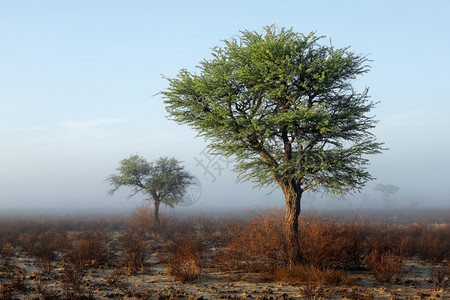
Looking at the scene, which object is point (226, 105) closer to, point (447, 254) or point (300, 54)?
point (300, 54)

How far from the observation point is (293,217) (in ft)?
39.1

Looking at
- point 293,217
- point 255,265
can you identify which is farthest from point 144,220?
point 293,217

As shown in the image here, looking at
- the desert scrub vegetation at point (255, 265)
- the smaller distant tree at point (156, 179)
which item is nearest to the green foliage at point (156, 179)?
the smaller distant tree at point (156, 179)

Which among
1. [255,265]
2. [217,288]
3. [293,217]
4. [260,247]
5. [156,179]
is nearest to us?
[217,288]

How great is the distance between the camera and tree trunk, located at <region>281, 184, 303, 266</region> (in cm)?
1123

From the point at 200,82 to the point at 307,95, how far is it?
431 centimetres

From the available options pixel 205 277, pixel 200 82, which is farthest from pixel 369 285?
pixel 200 82

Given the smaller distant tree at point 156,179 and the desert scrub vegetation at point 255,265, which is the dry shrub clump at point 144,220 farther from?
the desert scrub vegetation at point 255,265

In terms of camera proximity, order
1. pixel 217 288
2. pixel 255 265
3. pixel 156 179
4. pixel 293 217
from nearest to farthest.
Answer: pixel 217 288, pixel 255 265, pixel 293 217, pixel 156 179

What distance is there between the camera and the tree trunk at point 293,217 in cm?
1123

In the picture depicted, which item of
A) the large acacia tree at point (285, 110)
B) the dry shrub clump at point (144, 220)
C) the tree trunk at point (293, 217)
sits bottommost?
the dry shrub clump at point (144, 220)

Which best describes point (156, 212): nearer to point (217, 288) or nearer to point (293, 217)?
point (293, 217)

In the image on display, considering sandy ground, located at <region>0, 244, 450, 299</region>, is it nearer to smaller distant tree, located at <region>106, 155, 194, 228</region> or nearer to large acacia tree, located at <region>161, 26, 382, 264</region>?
large acacia tree, located at <region>161, 26, 382, 264</region>

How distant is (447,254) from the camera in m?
14.8
